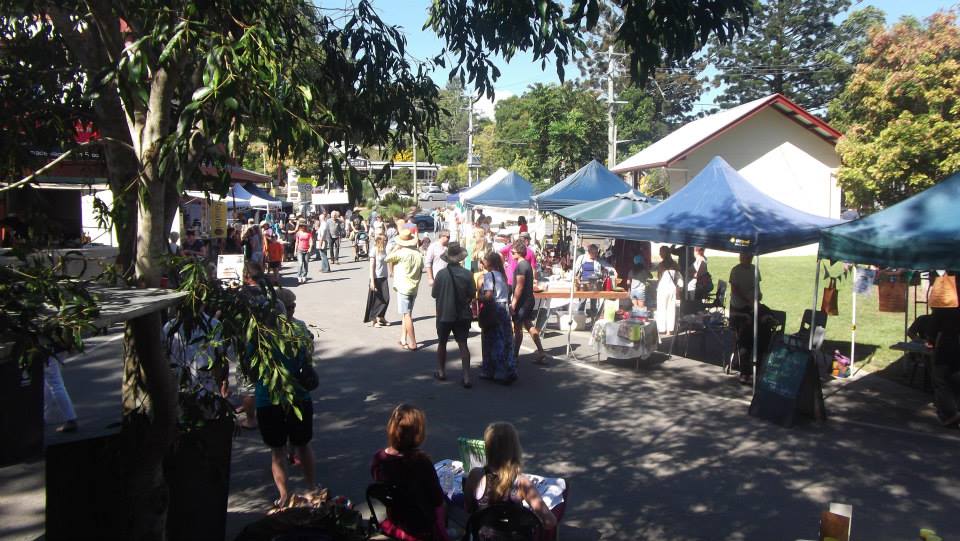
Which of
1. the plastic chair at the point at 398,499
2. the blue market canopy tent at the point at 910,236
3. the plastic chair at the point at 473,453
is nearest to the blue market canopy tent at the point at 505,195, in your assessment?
the blue market canopy tent at the point at 910,236

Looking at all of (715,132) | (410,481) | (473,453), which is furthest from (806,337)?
(715,132)

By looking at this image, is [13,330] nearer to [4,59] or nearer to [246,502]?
[4,59]

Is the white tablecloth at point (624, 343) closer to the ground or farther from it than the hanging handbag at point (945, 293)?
closer to the ground

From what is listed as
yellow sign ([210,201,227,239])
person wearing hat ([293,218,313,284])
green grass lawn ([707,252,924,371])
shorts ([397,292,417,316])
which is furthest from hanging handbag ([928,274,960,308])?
yellow sign ([210,201,227,239])

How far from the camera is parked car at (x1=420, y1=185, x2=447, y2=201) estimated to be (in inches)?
3366

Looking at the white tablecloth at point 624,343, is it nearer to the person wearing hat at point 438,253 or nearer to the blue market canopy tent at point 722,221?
the blue market canopy tent at point 722,221

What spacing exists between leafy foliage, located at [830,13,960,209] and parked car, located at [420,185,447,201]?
5757 cm

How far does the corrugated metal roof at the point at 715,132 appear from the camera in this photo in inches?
1148

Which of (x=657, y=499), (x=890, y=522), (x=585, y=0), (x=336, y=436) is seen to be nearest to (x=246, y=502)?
(x=336, y=436)

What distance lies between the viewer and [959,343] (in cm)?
805

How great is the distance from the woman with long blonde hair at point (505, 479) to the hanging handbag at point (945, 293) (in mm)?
6950

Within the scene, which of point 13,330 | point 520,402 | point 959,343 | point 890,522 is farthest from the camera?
point 520,402

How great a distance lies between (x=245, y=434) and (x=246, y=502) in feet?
5.70

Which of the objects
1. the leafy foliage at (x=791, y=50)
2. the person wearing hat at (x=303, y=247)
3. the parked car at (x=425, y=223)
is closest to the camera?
the person wearing hat at (x=303, y=247)
